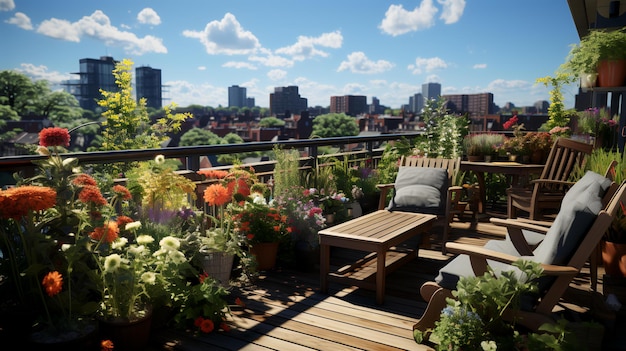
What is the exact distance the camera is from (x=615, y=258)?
3236 millimetres

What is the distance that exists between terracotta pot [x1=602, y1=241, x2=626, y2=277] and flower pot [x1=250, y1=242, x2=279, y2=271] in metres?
2.45

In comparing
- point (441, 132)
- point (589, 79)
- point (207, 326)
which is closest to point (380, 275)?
point (207, 326)

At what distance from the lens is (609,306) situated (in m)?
2.79

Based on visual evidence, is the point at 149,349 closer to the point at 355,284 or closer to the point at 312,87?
the point at 355,284

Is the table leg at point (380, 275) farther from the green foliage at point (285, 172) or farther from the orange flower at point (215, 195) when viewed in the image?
the green foliage at point (285, 172)

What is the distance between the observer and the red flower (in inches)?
105

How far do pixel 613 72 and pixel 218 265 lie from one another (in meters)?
3.63

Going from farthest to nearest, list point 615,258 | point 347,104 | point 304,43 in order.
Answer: point 347,104, point 304,43, point 615,258

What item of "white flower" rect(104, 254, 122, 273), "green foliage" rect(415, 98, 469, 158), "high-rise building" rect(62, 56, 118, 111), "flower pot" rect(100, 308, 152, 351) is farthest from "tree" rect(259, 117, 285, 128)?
"white flower" rect(104, 254, 122, 273)

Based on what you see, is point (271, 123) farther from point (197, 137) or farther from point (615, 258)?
point (615, 258)

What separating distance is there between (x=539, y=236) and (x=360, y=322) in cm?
149

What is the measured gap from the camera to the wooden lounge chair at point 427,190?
485 centimetres

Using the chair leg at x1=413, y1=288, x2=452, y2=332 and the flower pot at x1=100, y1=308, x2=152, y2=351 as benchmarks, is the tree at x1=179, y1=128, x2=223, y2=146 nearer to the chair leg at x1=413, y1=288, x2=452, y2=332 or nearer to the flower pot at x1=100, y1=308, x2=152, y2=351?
the flower pot at x1=100, y1=308, x2=152, y2=351

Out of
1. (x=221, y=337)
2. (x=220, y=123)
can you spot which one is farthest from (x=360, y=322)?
(x=220, y=123)
